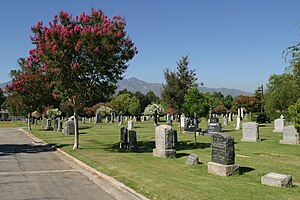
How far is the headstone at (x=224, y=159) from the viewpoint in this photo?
10.8m

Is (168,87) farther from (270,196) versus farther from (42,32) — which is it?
(270,196)

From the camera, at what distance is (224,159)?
11.0 m

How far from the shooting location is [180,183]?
9.62 meters

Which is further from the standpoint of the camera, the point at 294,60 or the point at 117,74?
the point at 117,74

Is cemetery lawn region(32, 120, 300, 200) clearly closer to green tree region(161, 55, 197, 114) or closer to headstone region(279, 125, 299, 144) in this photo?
headstone region(279, 125, 299, 144)

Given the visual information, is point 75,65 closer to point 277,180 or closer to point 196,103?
point 196,103

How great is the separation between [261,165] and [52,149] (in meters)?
12.7

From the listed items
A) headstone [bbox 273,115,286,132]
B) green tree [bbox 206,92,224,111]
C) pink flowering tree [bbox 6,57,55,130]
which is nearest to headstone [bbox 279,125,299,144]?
headstone [bbox 273,115,286,132]

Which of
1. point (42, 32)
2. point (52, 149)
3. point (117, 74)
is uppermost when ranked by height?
point (42, 32)

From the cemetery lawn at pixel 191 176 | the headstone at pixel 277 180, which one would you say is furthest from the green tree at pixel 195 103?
the headstone at pixel 277 180

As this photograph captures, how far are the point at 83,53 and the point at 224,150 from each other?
32.0 ft

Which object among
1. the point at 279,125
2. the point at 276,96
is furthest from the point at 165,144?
the point at 276,96

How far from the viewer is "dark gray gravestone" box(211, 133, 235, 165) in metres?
11.0

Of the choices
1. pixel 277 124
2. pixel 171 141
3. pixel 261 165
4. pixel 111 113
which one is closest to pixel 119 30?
pixel 171 141
